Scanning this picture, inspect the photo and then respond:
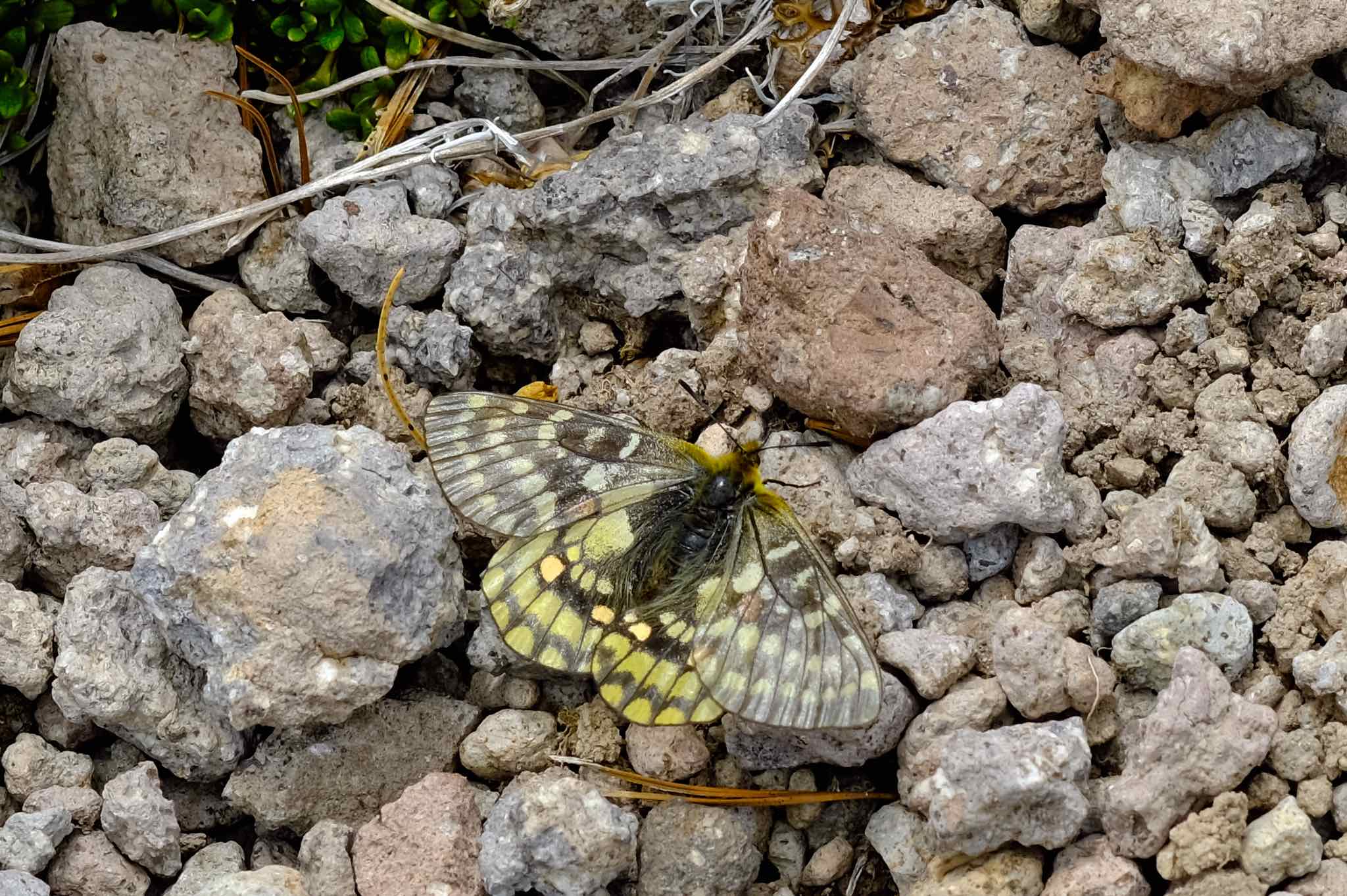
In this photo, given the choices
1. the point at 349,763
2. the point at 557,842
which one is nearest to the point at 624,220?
the point at 349,763

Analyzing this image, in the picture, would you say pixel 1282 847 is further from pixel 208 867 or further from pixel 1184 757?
pixel 208 867

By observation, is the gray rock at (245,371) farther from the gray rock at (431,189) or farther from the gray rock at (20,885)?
the gray rock at (20,885)

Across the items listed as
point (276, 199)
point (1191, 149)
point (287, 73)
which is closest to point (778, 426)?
point (1191, 149)

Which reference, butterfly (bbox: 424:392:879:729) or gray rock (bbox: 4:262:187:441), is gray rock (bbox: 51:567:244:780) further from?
butterfly (bbox: 424:392:879:729)

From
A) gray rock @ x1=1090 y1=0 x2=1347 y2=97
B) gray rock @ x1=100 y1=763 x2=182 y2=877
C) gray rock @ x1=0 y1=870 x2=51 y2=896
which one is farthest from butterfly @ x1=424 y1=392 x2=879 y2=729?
gray rock @ x1=1090 y1=0 x2=1347 y2=97

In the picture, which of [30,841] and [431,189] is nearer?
[30,841]

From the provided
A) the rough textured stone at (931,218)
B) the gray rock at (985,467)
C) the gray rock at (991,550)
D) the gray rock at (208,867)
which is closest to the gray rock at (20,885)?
the gray rock at (208,867)
